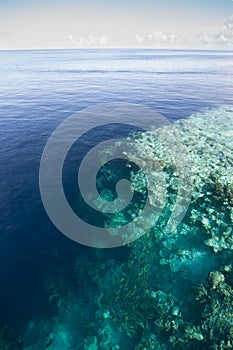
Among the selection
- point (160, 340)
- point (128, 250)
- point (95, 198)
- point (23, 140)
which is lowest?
point (160, 340)

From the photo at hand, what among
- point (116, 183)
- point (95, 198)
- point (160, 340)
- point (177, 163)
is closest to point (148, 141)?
point (177, 163)

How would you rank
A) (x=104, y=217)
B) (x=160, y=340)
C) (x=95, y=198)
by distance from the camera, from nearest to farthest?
(x=160, y=340), (x=104, y=217), (x=95, y=198)

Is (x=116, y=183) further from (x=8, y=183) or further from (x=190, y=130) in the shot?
(x=190, y=130)

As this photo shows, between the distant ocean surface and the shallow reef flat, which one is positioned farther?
the distant ocean surface

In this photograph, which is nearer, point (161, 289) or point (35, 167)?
point (161, 289)

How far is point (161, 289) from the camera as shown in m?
15.0

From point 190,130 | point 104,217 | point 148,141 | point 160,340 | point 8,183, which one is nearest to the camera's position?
point 160,340

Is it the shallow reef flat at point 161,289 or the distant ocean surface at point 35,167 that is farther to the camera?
the distant ocean surface at point 35,167

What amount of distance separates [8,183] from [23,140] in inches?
438

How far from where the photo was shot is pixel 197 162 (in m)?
26.0

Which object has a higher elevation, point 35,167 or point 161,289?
point 35,167

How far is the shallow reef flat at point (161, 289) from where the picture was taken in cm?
1292

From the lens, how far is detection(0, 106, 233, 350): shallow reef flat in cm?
1292

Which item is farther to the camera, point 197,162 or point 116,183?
point 197,162
